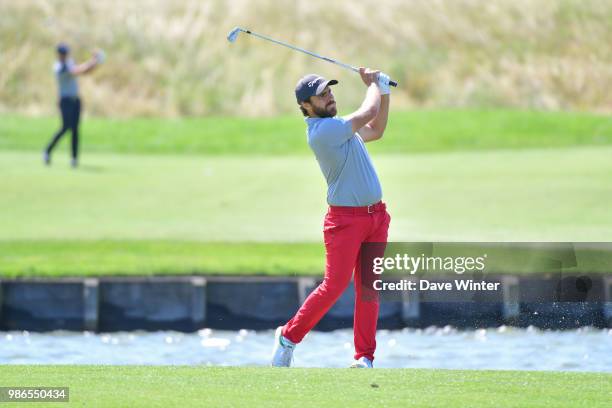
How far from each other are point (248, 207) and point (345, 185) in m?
8.57

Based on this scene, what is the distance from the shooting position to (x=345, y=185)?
9.38 m

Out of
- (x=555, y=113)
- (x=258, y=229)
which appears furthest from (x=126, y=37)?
(x=258, y=229)

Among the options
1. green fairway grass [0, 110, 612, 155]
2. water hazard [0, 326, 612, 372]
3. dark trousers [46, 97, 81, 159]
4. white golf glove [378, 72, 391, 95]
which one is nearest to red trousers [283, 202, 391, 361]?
white golf glove [378, 72, 391, 95]

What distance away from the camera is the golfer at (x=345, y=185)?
9.30 meters

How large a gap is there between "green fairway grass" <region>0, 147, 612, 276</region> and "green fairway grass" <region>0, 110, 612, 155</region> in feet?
10.2

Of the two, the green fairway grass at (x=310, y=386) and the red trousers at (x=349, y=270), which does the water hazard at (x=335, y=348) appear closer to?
the red trousers at (x=349, y=270)

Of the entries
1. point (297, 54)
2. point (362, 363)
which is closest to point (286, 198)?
point (362, 363)

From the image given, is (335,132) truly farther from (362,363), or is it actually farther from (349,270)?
(362,363)

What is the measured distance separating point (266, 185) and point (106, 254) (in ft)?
16.0

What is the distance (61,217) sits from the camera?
17.7m

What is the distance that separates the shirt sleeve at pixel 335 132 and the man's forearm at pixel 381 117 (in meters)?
0.30

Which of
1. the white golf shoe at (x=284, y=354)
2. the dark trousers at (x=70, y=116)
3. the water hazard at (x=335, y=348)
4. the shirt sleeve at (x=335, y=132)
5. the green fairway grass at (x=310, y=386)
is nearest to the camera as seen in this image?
the green fairway grass at (x=310, y=386)

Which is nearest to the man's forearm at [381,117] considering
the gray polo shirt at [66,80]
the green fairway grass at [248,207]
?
the green fairway grass at [248,207]

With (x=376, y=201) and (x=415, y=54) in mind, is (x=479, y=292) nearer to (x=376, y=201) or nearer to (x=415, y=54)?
(x=376, y=201)
